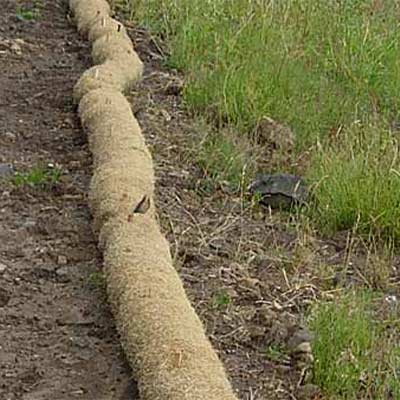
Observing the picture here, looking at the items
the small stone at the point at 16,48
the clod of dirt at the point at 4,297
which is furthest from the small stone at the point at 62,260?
the small stone at the point at 16,48

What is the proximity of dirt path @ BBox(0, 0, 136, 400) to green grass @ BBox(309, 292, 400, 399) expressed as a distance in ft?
1.98

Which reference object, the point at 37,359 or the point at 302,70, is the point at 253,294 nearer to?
the point at 37,359

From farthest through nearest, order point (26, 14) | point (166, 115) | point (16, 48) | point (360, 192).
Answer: point (26, 14) < point (16, 48) < point (166, 115) < point (360, 192)

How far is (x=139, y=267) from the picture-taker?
3793mm

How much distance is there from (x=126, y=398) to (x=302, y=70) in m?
3.30

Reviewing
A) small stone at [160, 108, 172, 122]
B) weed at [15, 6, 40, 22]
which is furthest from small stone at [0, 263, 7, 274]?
weed at [15, 6, 40, 22]

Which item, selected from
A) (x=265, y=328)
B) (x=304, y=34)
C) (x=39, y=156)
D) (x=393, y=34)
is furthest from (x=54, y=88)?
(x=265, y=328)

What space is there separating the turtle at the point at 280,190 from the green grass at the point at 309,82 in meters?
0.08

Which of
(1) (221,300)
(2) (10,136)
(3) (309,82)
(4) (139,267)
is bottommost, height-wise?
(2) (10,136)

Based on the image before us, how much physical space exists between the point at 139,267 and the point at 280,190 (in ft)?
4.12

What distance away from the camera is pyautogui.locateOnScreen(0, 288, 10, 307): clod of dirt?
385cm

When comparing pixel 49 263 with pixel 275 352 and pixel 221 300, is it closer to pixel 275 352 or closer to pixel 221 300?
pixel 221 300

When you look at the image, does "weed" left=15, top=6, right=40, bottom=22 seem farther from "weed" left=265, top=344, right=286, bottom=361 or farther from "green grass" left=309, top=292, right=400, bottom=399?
"weed" left=265, top=344, right=286, bottom=361

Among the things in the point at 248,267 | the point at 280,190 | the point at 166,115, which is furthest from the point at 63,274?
the point at 166,115
